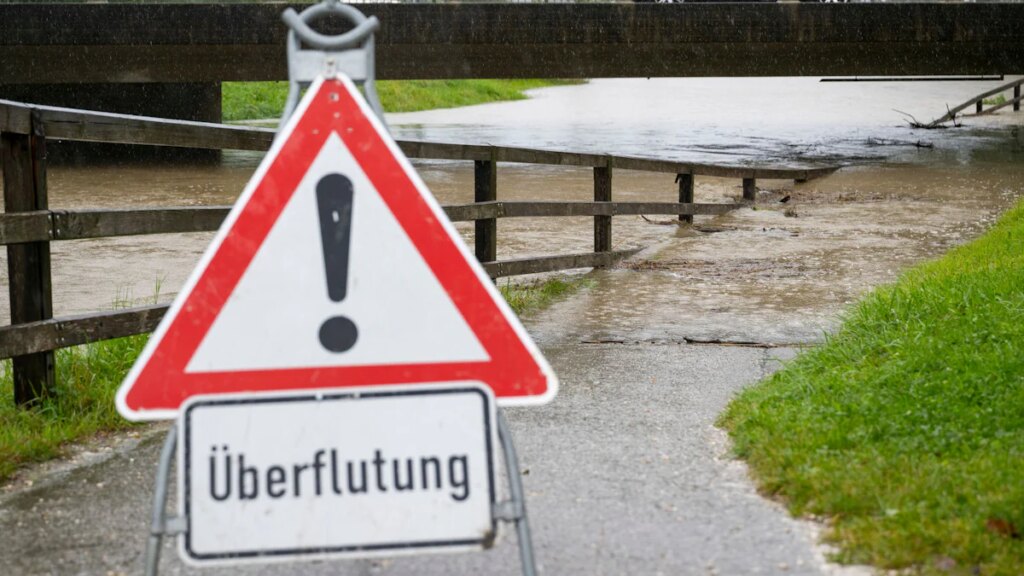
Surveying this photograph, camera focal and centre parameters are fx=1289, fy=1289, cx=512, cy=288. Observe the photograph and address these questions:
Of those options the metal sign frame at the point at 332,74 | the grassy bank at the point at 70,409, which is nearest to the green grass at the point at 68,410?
the grassy bank at the point at 70,409

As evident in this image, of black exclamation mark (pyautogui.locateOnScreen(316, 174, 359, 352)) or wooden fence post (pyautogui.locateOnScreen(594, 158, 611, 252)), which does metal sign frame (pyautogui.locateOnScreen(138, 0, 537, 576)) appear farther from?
wooden fence post (pyautogui.locateOnScreen(594, 158, 611, 252))

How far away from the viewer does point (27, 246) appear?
4824mm

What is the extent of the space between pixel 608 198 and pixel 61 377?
21.0 feet

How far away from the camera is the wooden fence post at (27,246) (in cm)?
479

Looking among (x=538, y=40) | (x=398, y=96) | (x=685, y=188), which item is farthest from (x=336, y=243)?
(x=398, y=96)

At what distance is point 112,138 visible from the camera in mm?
5309

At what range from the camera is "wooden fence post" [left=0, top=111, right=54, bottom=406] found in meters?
4.79

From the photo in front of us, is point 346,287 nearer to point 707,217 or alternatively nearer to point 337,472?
point 337,472

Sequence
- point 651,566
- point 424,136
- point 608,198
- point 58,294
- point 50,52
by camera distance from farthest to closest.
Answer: point 424,136 < point 50,52 < point 608,198 < point 58,294 < point 651,566

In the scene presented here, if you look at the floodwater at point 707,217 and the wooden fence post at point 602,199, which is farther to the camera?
the wooden fence post at point 602,199

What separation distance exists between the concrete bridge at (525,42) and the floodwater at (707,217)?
180 cm

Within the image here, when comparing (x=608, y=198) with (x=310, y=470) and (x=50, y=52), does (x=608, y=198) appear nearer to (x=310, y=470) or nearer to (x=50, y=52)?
(x=310, y=470)

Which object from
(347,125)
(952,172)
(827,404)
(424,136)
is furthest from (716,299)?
(424,136)

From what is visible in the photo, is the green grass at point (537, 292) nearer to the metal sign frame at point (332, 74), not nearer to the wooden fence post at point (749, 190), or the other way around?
the metal sign frame at point (332, 74)
